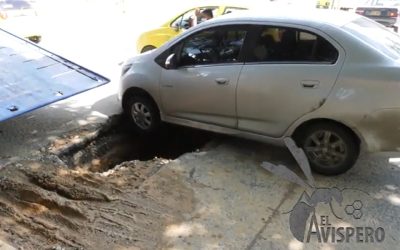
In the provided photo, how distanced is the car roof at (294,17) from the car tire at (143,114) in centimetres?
141

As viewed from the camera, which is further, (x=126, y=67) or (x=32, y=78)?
(x=126, y=67)

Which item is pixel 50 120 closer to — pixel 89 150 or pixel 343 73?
pixel 89 150

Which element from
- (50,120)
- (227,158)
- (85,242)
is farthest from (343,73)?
(50,120)

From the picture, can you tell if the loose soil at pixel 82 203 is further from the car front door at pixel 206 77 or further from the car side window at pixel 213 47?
the car side window at pixel 213 47

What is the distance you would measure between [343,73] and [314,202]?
1298 millimetres

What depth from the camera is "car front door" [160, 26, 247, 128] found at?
453 cm

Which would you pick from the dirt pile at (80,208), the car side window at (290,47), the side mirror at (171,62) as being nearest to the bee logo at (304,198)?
the car side window at (290,47)

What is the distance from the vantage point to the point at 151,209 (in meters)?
3.68

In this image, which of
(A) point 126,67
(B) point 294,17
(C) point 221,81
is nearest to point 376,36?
(B) point 294,17

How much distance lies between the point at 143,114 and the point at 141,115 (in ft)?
0.14

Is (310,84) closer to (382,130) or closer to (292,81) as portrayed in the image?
(292,81)

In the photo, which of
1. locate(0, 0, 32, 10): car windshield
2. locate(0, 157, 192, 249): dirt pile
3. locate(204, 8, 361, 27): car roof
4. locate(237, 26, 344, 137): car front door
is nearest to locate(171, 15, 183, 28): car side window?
locate(204, 8, 361, 27): car roof

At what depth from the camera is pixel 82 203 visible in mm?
3717

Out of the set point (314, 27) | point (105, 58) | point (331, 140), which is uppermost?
point (314, 27)
